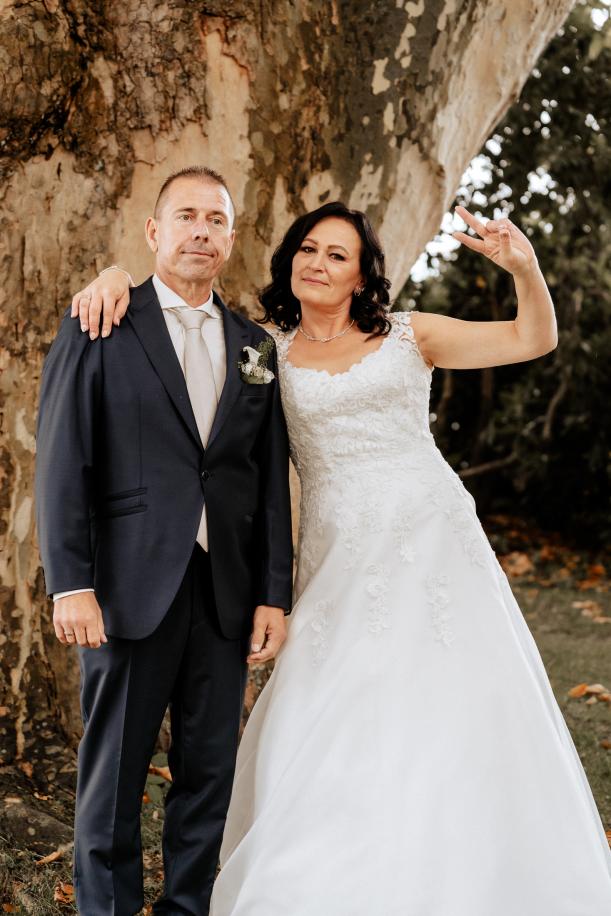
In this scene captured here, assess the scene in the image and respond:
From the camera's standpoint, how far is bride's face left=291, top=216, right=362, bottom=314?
10.2 ft

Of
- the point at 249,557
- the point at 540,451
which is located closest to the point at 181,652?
the point at 249,557

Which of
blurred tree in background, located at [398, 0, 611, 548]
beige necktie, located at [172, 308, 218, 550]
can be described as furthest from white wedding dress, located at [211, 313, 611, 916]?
blurred tree in background, located at [398, 0, 611, 548]

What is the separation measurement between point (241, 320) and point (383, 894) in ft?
5.37

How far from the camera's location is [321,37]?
391cm

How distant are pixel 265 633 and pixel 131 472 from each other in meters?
0.63

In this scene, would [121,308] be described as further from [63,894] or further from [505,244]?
[63,894]

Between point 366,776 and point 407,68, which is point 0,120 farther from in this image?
point 366,776

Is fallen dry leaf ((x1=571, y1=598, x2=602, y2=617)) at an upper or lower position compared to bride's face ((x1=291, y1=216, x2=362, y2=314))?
lower

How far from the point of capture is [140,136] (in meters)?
3.74

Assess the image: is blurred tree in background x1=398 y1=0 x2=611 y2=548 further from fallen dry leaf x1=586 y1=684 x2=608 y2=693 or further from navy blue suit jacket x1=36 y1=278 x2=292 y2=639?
navy blue suit jacket x1=36 y1=278 x2=292 y2=639

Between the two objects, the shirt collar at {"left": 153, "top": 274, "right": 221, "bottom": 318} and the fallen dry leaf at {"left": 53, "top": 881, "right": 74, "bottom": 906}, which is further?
the fallen dry leaf at {"left": 53, "top": 881, "right": 74, "bottom": 906}

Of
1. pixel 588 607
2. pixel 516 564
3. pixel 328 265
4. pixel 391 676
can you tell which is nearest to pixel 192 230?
pixel 328 265

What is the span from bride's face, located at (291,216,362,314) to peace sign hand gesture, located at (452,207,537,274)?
1.31 ft

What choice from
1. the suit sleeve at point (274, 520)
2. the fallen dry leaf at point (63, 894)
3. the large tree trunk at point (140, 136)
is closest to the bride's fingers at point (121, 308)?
the suit sleeve at point (274, 520)
